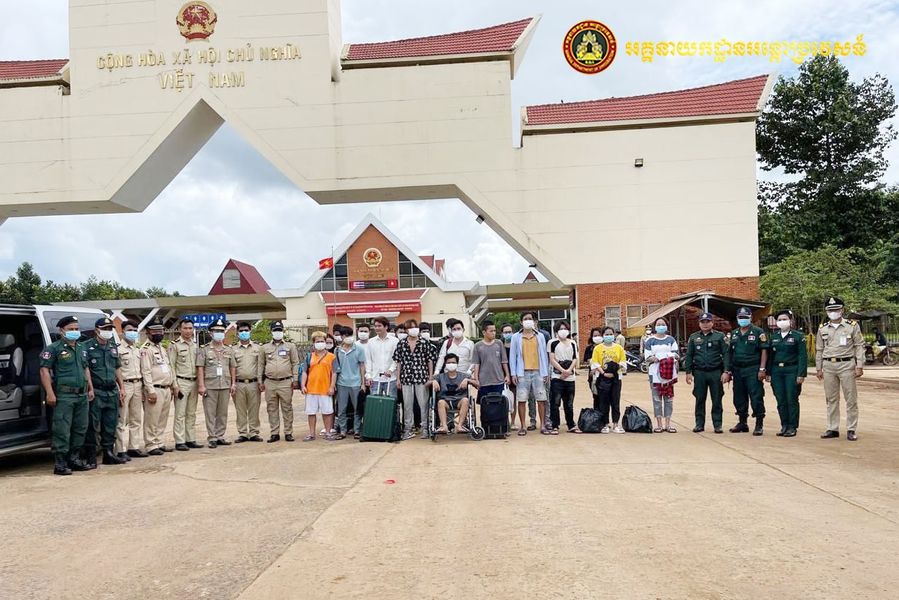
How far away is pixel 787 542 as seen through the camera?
456 cm

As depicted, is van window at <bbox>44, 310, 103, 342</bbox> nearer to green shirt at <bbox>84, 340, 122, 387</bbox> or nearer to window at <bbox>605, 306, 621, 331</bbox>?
green shirt at <bbox>84, 340, 122, 387</bbox>

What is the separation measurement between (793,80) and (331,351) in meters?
33.9

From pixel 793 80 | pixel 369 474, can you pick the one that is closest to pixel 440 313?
pixel 793 80

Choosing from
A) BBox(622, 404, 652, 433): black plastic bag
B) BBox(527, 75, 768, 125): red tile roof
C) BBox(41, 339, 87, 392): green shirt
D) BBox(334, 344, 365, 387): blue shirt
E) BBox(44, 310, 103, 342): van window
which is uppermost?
BBox(527, 75, 768, 125): red tile roof

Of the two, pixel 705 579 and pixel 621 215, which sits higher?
pixel 621 215

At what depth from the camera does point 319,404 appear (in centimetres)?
1028

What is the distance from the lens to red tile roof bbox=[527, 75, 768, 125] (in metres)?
28.5

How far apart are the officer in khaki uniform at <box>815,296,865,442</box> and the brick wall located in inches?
751

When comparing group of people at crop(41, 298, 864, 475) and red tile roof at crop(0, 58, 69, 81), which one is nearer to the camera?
group of people at crop(41, 298, 864, 475)

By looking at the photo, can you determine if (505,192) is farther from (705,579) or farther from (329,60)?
(705,579)

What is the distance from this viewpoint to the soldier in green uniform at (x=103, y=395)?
26.9 feet

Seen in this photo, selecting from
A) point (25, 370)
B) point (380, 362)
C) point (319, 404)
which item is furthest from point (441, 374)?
point (25, 370)

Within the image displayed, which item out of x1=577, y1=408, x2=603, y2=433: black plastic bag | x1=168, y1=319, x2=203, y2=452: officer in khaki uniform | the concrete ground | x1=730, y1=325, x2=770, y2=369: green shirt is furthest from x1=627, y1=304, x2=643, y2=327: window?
x1=168, y1=319, x2=203, y2=452: officer in khaki uniform

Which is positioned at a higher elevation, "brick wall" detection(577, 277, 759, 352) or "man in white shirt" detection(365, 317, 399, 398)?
"brick wall" detection(577, 277, 759, 352)
